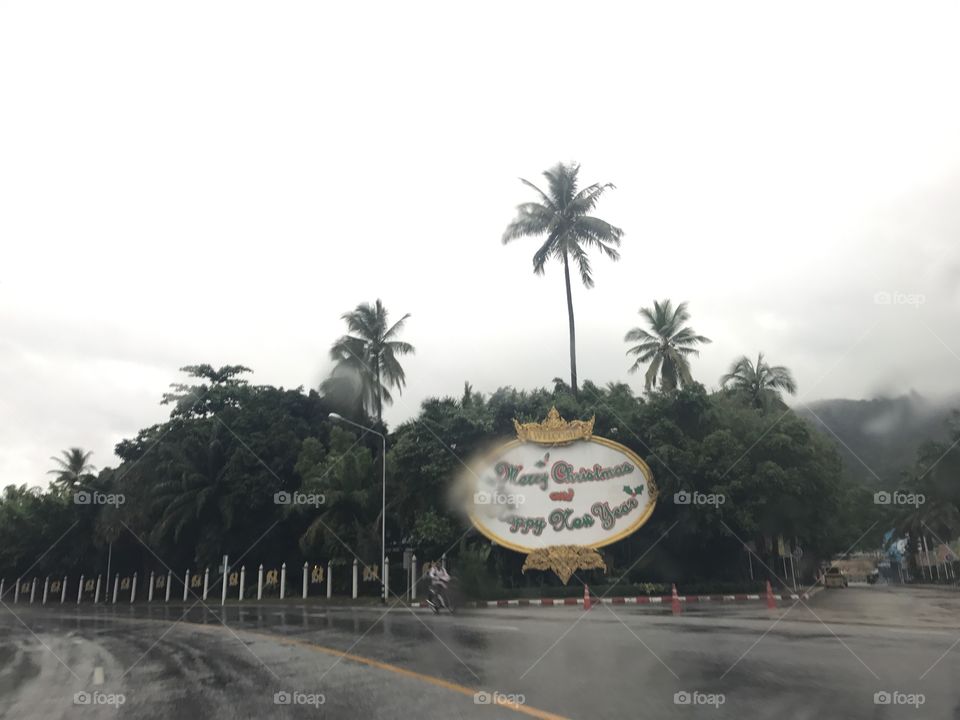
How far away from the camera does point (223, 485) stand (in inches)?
1540

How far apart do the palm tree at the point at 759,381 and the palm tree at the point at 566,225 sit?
50.6 feet

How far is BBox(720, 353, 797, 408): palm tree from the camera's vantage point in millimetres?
46969

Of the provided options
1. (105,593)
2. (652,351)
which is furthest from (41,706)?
(105,593)

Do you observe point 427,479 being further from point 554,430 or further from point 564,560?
point 564,560

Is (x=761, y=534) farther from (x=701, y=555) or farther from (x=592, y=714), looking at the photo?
(x=592, y=714)

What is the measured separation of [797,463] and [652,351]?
1150 cm
